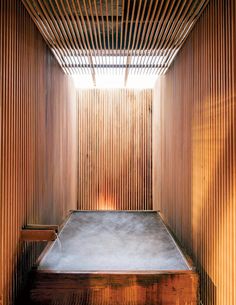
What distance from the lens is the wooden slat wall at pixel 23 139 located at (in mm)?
2463

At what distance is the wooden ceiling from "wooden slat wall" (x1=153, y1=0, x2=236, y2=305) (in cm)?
Answer: 27

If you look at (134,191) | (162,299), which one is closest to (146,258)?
(162,299)

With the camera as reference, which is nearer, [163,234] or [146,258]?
[146,258]

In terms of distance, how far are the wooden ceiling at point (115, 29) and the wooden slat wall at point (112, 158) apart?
2.22 metres

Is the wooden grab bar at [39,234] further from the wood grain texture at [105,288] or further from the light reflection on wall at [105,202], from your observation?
the light reflection on wall at [105,202]

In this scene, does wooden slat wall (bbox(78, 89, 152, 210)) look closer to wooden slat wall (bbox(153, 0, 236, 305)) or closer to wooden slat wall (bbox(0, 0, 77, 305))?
wooden slat wall (bbox(0, 0, 77, 305))

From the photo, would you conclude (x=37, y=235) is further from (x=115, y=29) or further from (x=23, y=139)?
(x=115, y=29)

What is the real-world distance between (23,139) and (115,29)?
7.31ft

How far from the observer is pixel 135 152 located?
7391 mm

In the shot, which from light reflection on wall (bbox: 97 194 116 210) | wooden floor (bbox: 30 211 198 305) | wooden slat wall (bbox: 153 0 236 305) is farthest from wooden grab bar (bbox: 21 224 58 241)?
light reflection on wall (bbox: 97 194 116 210)

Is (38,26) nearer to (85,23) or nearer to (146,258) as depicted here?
(85,23)

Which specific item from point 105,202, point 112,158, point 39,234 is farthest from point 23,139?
point 105,202

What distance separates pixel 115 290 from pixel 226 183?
4.91 feet

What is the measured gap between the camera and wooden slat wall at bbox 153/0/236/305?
234cm
